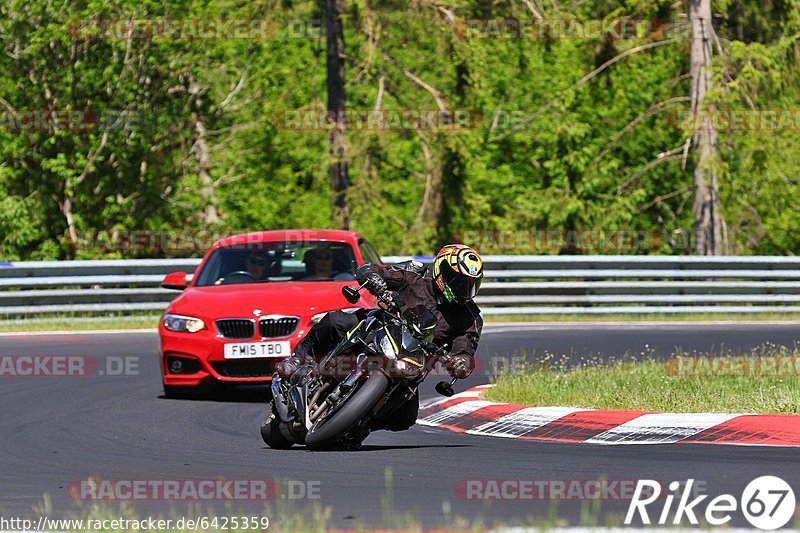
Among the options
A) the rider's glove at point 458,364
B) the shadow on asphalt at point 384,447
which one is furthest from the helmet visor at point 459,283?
the shadow on asphalt at point 384,447

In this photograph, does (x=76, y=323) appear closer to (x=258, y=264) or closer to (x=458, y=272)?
(x=258, y=264)

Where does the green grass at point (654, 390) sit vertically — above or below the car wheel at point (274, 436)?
below

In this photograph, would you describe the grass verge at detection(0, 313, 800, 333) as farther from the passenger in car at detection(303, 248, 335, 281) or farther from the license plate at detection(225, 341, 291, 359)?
the license plate at detection(225, 341, 291, 359)

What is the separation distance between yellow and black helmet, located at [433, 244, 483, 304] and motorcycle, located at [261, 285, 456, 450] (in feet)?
0.70

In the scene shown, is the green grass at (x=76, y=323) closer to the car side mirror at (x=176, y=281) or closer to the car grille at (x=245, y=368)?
the car side mirror at (x=176, y=281)

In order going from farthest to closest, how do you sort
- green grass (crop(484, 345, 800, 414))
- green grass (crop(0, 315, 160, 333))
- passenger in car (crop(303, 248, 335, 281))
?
1. green grass (crop(0, 315, 160, 333))
2. passenger in car (crop(303, 248, 335, 281))
3. green grass (crop(484, 345, 800, 414))

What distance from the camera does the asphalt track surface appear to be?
24.4 feet

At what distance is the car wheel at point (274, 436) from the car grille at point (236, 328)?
2940mm

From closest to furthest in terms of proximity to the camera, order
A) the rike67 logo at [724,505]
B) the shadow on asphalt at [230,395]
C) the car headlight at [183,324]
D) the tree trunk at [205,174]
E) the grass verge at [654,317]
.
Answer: the rike67 logo at [724,505] → the car headlight at [183,324] → the shadow on asphalt at [230,395] → the grass verge at [654,317] → the tree trunk at [205,174]

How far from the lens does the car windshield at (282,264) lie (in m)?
14.1

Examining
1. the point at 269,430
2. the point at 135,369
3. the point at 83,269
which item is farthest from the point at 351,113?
the point at 269,430

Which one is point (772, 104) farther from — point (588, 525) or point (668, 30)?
point (588, 525)

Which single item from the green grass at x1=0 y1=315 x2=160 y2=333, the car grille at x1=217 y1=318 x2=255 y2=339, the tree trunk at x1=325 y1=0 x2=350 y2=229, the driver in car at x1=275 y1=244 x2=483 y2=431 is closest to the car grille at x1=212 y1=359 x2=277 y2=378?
the car grille at x1=217 y1=318 x2=255 y2=339

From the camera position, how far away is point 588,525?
661 cm
